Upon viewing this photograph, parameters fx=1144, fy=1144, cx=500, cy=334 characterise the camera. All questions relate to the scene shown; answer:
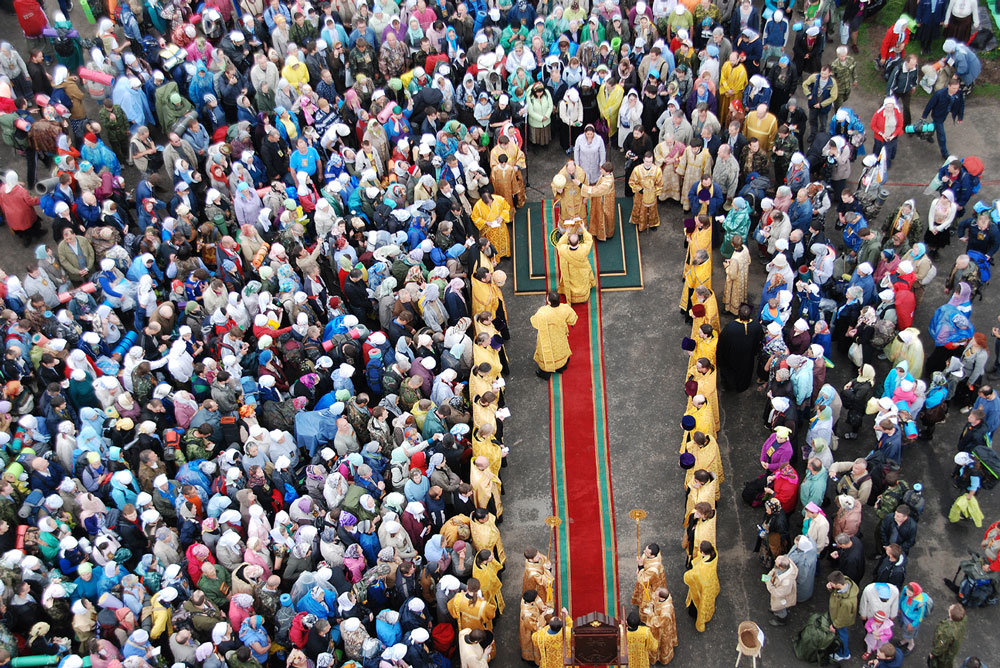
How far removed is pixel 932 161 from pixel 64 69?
64.7ft

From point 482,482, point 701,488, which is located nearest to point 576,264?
point 482,482

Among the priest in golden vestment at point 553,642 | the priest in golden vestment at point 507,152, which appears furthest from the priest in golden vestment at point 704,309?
the priest in golden vestment at point 553,642

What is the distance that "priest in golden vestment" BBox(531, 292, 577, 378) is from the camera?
21.0m

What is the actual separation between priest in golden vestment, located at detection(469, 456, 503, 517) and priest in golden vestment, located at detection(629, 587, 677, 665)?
10.5ft

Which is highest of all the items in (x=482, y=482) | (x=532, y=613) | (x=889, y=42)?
(x=889, y=42)

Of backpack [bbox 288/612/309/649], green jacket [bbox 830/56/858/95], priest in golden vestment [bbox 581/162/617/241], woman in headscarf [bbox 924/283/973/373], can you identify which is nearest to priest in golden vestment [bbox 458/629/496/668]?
backpack [bbox 288/612/309/649]

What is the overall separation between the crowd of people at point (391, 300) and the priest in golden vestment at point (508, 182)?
2.5 inches

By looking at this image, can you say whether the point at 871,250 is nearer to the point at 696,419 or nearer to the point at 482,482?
the point at 696,419

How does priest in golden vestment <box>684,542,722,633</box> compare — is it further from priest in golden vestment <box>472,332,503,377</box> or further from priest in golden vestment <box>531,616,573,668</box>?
priest in golden vestment <box>472,332,503,377</box>

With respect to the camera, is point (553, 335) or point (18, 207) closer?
point (553, 335)

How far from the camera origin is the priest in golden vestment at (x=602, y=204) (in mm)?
23750

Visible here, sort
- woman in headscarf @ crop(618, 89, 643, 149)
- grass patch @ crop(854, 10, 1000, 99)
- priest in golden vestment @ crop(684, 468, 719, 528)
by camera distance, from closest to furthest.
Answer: priest in golden vestment @ crop(684, 468, 719, 528)
woman in headscarf @ crop(618, 89, 643, 149)
grass patch @ crop(854, 10, 1000, 99)

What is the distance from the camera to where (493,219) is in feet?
77.3

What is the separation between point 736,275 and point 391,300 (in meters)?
6.60
